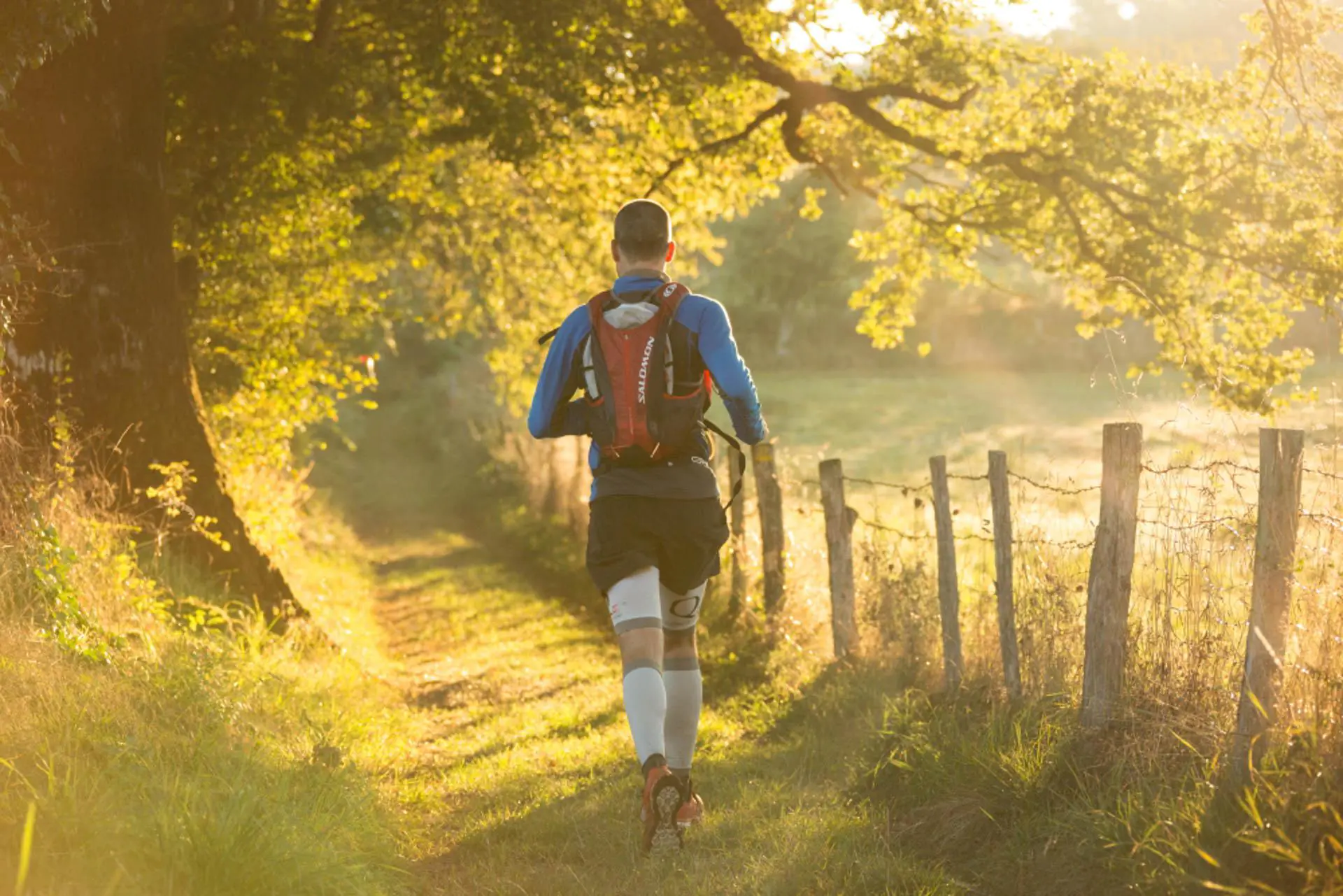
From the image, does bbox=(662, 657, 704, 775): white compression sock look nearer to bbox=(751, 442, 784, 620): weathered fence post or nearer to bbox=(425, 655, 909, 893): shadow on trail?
bbox=(425, 655, 909, 893): shadow on trail

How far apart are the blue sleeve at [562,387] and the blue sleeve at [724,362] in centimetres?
49

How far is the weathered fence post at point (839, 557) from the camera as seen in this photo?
8844 mm

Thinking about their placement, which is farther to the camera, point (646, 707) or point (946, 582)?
point (946, 582)

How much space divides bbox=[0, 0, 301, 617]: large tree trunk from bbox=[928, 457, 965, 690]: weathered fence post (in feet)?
15.6

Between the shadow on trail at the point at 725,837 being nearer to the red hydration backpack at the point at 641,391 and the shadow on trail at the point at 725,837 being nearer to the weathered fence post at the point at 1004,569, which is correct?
the weathered fence post at the point at 1004,569

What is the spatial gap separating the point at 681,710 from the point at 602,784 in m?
1.47

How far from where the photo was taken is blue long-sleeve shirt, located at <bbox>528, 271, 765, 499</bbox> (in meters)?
4.93

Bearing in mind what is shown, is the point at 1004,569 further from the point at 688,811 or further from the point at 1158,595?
the point at 688,811

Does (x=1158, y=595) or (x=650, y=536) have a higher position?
(x=650, y=536)

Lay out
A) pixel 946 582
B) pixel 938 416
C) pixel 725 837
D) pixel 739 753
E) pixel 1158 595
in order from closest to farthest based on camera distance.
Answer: pixel 1158 595, pixel 725 837, pixel 739 753, pixel 946 582, pixel 938 416

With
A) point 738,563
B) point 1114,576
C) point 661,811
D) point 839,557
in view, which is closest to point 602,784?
point 661,811

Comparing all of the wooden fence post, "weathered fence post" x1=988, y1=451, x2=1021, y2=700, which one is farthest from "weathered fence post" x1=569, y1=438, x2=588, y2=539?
"weathered fence post" x1=988, y1=451, x2=1021, y2=700

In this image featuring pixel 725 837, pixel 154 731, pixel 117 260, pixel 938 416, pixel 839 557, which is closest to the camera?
pixel 154 731

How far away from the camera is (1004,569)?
258 inches
